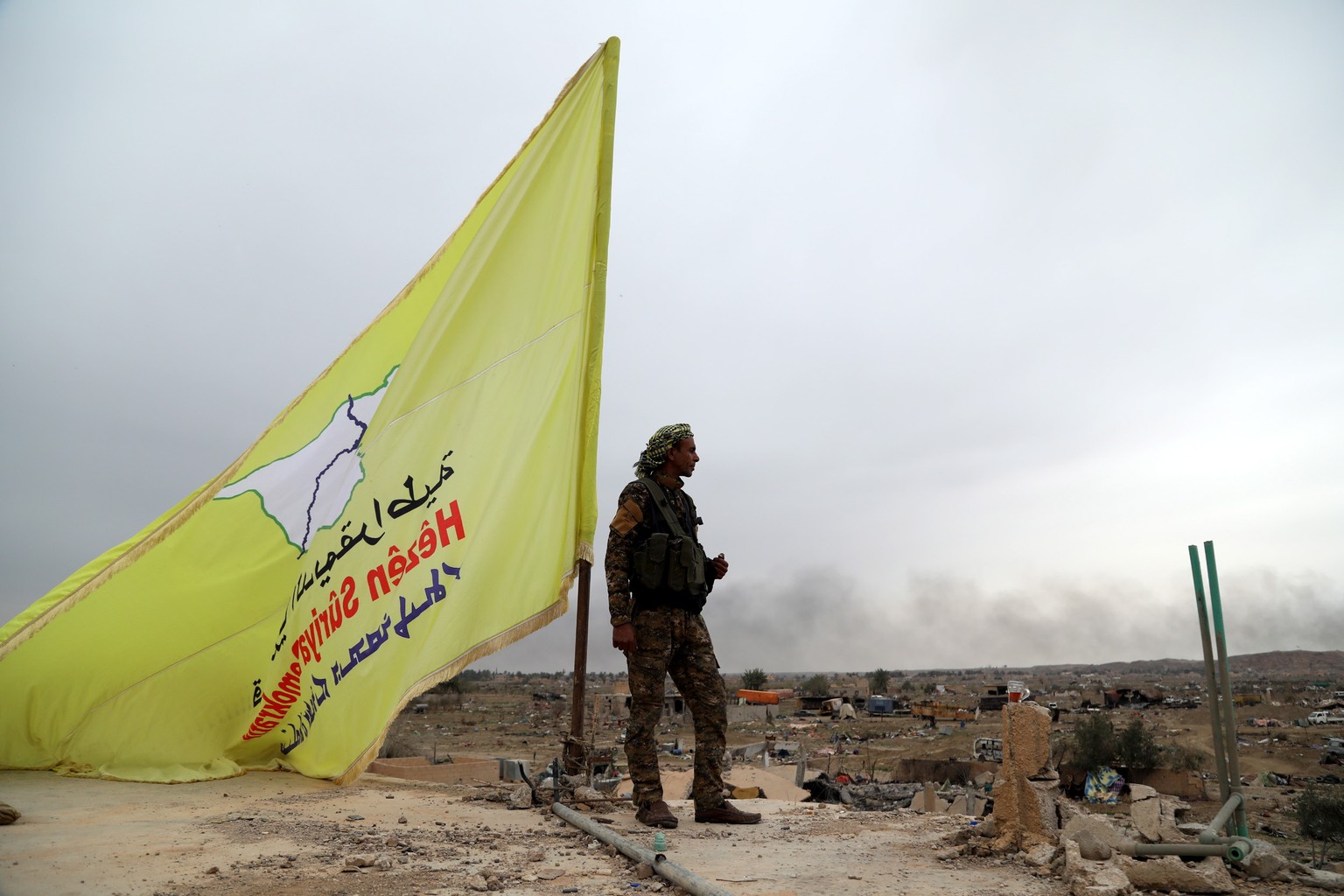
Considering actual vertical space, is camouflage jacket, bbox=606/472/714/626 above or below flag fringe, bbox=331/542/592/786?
above

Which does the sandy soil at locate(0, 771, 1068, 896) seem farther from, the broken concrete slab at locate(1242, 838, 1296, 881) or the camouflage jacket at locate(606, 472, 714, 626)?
the camouflage jacket at locate(606, 472, 714, 626)

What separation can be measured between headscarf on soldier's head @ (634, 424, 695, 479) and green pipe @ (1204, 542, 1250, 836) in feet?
8.95

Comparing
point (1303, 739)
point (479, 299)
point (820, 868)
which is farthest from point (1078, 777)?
point (479, 299)

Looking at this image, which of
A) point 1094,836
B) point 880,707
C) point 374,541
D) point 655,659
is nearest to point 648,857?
point 655,659

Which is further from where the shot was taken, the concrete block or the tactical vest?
the concrete block

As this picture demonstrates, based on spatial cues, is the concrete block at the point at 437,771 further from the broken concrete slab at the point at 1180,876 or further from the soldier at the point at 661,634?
the broken concrete slab at the point at 1180,876

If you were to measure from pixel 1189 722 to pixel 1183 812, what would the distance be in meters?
23.0

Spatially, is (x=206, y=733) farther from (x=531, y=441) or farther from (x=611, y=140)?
(x=611, y=140)

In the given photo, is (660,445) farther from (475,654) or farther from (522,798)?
(522,798)

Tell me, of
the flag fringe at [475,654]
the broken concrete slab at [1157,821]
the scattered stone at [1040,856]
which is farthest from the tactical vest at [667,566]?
the broken concrete slab at [1157,821]

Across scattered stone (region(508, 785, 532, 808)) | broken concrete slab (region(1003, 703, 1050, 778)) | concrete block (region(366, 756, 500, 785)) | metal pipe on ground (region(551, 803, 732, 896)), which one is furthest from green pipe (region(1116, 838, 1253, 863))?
concrete block (region(366, 756, 500, 785))

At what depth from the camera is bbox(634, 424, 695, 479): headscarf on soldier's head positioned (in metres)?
5.04

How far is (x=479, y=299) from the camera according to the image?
5.51 meters

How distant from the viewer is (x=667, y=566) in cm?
475
